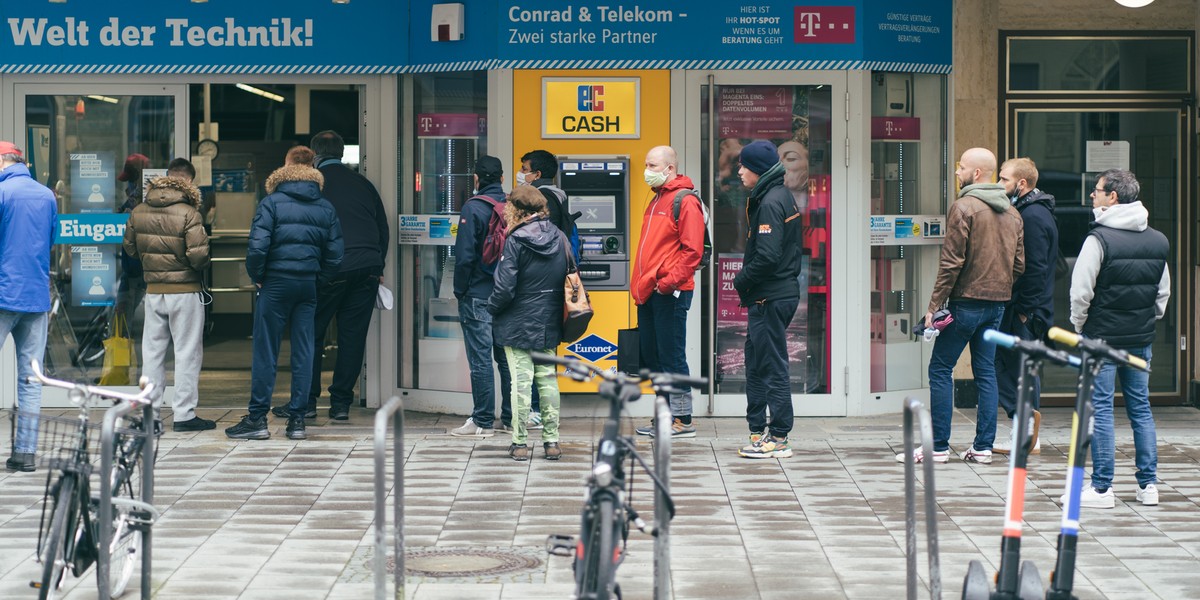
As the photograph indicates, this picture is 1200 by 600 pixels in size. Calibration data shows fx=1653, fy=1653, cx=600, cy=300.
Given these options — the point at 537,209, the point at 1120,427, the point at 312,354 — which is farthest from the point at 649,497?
the point at 1120,427

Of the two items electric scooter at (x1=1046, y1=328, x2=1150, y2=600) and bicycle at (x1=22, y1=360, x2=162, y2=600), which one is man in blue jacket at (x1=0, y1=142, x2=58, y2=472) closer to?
bicycle at (x1=22, y1=360, x2=162, y2=600)

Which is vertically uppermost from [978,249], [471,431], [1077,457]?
[978,249]

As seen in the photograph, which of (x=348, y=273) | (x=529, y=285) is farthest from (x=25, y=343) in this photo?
(x=529, y=285)

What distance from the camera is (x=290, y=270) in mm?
9992

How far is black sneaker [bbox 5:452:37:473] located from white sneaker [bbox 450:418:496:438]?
2577 millimetres

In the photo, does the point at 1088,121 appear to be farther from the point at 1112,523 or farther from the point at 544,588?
the point at 544,588

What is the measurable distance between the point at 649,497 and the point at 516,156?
10.1 feet

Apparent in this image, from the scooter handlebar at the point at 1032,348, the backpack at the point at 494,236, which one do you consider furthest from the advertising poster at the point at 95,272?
the scooter handlebar at the point at 1032,348

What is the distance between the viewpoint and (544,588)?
21.6 ft

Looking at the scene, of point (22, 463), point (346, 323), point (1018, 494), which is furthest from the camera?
point (346, 323)

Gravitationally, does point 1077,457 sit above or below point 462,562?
above

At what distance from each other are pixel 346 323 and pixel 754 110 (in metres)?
3.06

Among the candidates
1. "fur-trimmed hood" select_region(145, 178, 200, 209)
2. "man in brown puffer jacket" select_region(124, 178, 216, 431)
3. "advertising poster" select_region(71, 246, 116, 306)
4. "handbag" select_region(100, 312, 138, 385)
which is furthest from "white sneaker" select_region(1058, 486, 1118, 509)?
"advertising poster" select_region(71, 246, 116, 306)

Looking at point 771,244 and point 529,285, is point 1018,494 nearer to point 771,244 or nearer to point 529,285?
point 771,244
